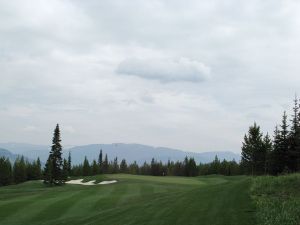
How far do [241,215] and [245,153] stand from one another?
2285 inches

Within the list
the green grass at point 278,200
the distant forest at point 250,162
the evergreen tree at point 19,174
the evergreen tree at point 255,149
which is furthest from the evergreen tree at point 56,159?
the green grass at point 278,200

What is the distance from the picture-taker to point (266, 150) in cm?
7156

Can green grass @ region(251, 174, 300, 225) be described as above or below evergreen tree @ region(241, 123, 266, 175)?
below

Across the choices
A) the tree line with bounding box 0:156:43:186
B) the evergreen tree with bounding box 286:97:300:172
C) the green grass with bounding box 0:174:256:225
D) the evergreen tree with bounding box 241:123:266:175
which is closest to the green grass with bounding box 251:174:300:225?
the green grass with bounding box 0:174:256:225

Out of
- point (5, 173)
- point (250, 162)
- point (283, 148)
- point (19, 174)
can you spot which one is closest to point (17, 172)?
point (19, 174)

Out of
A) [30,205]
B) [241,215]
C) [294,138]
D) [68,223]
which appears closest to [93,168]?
[294,138]

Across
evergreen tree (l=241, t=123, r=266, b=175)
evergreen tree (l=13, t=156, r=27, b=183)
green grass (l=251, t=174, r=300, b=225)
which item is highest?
evergreen tree (l=241, t=123, r=266, b=175)

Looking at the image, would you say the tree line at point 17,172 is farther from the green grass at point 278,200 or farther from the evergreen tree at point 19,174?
the green grass at point 278,200

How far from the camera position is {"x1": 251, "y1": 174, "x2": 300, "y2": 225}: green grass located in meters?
16.8

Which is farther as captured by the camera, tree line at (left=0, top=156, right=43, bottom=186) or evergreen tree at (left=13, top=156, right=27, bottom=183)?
evergreen tree at (left=13, top=156, right=27, bottom=183)

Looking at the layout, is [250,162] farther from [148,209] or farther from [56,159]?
[148,209]

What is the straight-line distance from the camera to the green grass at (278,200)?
1675 cm

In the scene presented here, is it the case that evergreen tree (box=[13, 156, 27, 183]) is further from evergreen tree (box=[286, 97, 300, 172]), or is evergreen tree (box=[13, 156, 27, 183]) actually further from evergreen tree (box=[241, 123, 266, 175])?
evergreen tree (box=[286, 97, 300, 172])

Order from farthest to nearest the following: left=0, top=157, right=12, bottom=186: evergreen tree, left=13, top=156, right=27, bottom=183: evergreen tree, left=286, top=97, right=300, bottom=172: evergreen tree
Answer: left=13, top=156, right=27, bottom=183: evergreen tree, left=0, top=157, right=12, bottom=186: evergreen tree, left=286, top=97, right=300, bottom=172: evergreen tree
